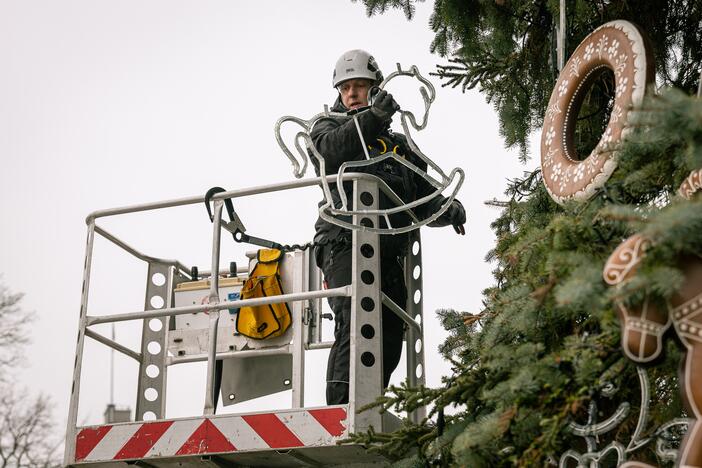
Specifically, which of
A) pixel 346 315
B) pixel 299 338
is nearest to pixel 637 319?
pixel 346 315

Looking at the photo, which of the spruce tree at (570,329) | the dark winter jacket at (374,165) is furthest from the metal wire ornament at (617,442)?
the dark winter jacket at (374,165)

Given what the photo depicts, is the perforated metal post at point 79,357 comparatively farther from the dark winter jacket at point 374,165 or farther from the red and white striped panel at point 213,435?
the dark winter jacket at point 374,165

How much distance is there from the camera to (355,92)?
877 cm

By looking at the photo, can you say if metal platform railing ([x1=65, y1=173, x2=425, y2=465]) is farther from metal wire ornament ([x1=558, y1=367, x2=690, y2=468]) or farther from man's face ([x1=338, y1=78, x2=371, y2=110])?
metal wire ornament ([x1=558, y1=367, x2=690, y2=468])

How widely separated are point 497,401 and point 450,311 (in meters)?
3.08

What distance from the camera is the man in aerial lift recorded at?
7812mm

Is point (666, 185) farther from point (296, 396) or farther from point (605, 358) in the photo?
point (296, 396)

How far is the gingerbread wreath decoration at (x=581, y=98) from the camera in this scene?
6129 millimetres

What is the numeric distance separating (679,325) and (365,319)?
308 centimetres

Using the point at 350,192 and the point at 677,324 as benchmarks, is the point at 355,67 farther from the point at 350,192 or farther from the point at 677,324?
the point at 677,324

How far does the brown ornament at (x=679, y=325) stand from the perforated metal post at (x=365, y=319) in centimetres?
267

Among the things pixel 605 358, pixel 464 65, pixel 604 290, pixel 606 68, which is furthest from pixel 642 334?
pixel 464 65

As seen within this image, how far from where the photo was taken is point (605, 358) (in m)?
5.11

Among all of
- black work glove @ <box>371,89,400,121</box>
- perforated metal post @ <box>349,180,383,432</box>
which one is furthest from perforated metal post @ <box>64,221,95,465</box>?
black work glove @ <box>371,89,400,121</box>
